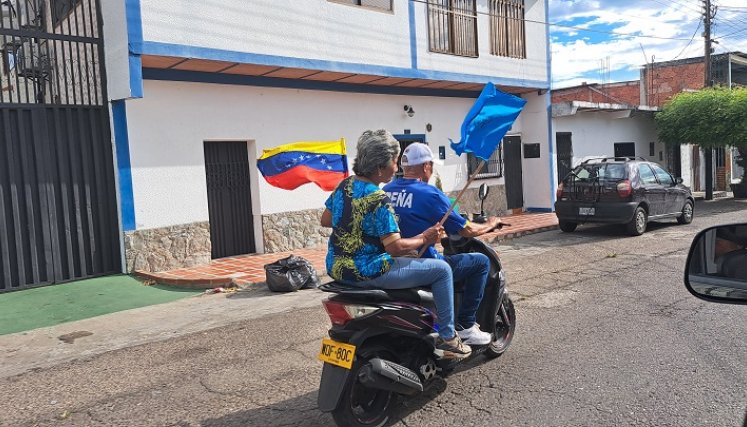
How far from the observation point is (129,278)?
9.02 metres

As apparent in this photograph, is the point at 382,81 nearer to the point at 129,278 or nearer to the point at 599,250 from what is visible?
the point at 599,250

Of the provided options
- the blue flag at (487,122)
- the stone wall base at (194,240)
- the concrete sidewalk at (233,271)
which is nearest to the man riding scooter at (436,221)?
the blue flag at (487,122)

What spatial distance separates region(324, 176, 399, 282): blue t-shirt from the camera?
360 centimetres

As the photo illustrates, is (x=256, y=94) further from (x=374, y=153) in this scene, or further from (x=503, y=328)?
(x=374, y=153)

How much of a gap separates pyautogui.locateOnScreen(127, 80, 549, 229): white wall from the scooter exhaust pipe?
6928 millimetres

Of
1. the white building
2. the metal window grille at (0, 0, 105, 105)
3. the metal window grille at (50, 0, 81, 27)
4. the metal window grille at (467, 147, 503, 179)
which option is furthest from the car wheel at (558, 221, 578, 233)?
the metal window grille at (50, 0, 81, 27)

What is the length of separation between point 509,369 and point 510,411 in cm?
80

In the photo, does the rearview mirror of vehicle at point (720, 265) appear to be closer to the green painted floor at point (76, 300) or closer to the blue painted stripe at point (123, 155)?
the green painted floor at point (76, 300)

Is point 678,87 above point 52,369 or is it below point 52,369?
above

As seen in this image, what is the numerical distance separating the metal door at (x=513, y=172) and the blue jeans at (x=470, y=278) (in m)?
12.8

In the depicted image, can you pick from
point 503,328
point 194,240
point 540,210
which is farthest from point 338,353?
point 540,210

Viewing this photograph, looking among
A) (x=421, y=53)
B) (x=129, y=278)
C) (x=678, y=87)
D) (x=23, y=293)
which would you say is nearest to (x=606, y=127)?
(x=421, y=53)

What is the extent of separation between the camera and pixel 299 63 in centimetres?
1061

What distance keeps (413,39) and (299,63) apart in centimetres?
332
